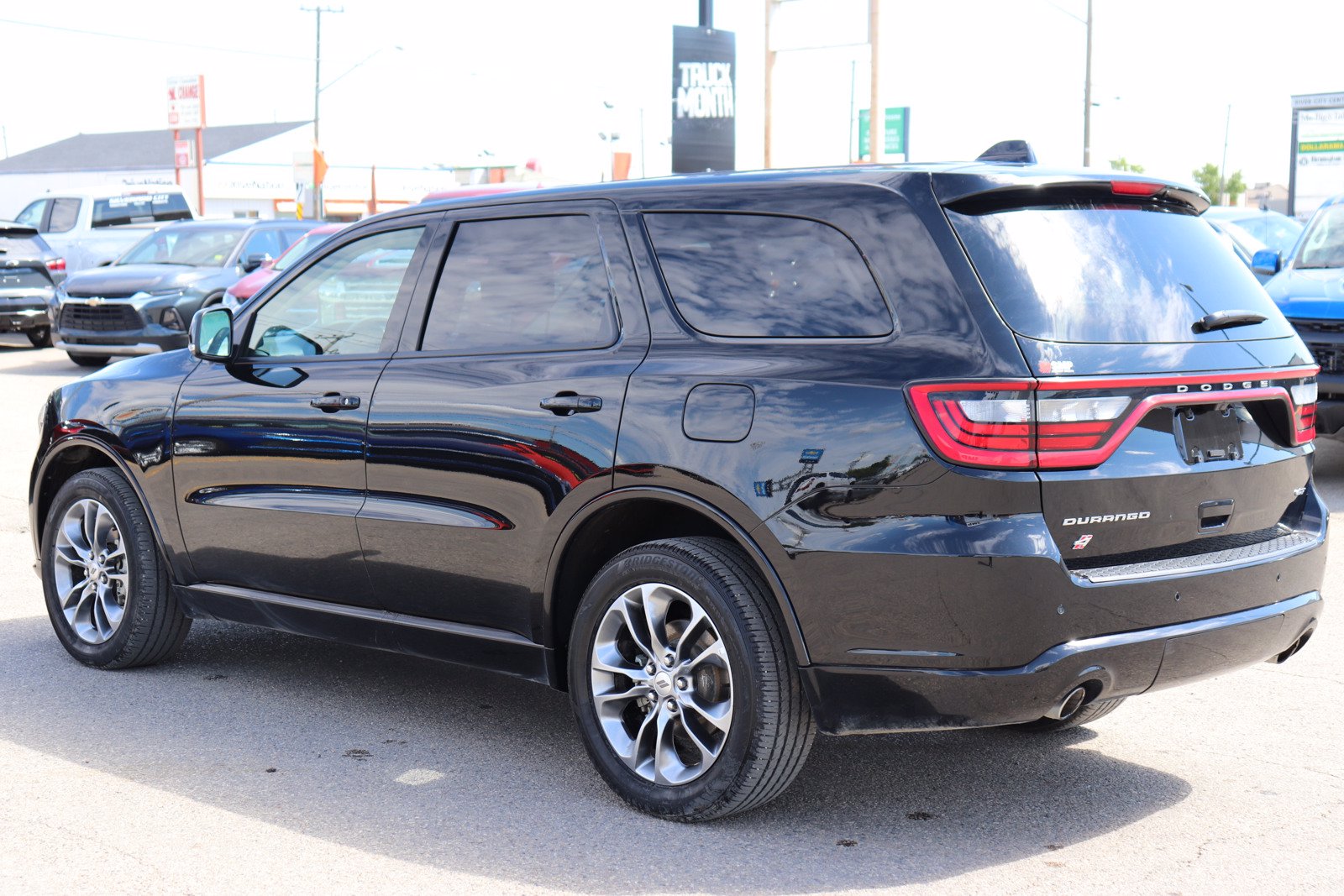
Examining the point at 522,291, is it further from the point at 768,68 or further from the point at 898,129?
the point at 898,129

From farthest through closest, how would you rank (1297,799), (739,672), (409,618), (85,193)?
(85,193), (409,618), (1297,799), (739,672)

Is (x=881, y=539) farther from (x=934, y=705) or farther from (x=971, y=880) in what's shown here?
(x=971, y=880)

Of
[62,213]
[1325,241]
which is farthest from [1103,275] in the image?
[62,213]

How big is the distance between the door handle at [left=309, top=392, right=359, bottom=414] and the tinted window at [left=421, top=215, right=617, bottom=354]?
32 centimetres

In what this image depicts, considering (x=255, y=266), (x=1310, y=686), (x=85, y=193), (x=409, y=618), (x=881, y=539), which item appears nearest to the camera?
(x=881, y=539)

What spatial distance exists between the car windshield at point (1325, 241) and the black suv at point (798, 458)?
24.3 ft

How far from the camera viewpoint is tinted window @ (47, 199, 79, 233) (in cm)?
2577

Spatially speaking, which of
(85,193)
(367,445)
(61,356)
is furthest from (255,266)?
(367,445)

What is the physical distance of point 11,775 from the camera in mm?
4688

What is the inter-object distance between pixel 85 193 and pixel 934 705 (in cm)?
2487

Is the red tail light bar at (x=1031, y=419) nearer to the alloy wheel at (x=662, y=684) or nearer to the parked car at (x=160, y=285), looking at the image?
the alloy wheel at (x=662, y=684)

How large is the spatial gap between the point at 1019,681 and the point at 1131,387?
79cm

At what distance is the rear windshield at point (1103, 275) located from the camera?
3.83 meters

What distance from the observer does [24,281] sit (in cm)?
2212
